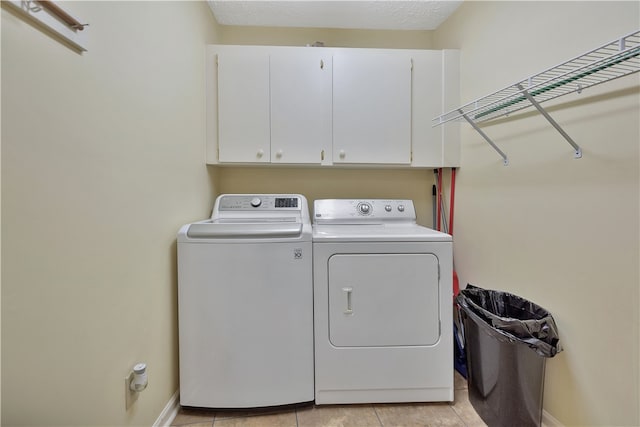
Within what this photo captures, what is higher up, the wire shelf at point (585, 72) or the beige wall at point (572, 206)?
the wire shelf at point (585, 72)

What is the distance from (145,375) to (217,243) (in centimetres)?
60

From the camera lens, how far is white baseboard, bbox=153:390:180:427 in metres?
1.32

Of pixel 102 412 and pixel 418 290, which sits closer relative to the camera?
pixel 102 412

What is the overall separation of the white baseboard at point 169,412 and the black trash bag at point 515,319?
5.12 feet

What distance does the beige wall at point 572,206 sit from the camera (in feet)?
3.35

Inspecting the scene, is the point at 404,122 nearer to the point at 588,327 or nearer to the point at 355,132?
the point at 355,132

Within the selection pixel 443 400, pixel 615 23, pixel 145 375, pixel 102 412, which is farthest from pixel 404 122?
pixel 102 412

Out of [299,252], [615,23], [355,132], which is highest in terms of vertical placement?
[615,23]

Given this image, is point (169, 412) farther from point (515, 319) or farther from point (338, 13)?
point (338, 13)

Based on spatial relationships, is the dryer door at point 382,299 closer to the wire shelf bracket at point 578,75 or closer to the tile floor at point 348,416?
the tile floor at point 348,416

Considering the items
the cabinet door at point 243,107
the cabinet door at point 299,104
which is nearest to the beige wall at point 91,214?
the cabinet door at point 243,107

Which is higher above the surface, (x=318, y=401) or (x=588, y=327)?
(x=588, y=327)

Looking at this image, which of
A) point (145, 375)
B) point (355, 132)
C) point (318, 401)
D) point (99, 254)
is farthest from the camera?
point (355, 132)

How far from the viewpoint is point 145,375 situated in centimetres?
112
